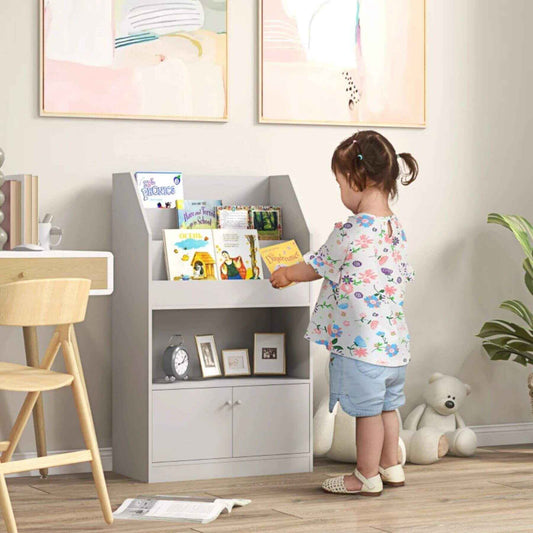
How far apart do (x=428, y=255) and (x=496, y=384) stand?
23.3 inches

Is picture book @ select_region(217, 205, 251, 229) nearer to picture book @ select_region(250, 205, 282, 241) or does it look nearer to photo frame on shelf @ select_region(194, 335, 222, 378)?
picture book @ select_region(250, 205, 282, 241)

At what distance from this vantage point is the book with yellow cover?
3.38 metres

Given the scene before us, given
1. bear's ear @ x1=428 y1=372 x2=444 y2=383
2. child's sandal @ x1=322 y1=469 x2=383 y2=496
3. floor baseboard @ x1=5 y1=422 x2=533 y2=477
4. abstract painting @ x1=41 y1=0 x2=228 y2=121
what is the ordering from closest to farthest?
child's sandal @ x1=322 y1=469 x2=383 y2=496
abstract painting @ x1=41 y1=0 x2=228 y2=121
bear's ear @ x1=428 y1=372 x2=444 y2=383
floor baseboard @ x1=5 y1=422 x2=533 y2=477

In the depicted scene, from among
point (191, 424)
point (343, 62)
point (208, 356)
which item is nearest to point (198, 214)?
point (208, 356)

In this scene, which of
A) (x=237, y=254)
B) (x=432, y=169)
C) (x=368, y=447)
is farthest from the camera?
(x=432, y=169)

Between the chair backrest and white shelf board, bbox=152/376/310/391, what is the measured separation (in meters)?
0.63

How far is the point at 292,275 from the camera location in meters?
3.23

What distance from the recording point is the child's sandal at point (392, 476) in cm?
320

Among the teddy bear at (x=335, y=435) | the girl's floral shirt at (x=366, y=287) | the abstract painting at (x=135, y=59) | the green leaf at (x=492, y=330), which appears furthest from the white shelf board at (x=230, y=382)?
the abstract painting at (x=135, y=59)

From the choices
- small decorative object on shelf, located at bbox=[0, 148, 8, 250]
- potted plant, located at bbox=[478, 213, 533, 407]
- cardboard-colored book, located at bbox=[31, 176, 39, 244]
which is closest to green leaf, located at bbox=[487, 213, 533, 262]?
potted plant, located at bbox=[478, 213, 533, 407]

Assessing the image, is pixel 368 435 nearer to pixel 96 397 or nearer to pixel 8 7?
pixel 96 397

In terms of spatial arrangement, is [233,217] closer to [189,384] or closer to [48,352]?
[189,384]

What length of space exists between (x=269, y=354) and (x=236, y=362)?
0.38 feet

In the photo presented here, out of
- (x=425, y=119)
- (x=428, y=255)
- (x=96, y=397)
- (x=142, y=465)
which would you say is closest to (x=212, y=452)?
(x=142, y=465)
